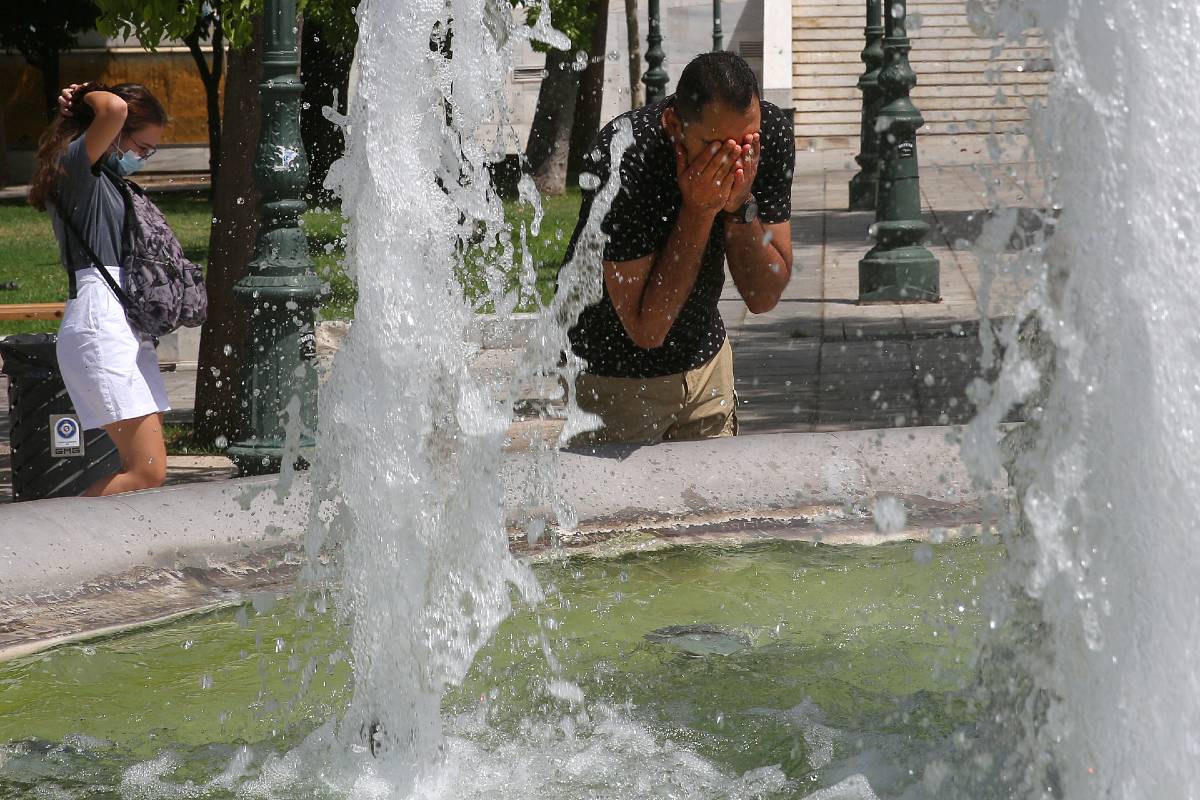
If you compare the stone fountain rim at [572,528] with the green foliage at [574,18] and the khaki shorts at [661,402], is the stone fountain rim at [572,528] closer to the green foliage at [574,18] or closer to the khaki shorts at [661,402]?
the khaki shorts at [661,402]

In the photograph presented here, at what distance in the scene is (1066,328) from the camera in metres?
2.89

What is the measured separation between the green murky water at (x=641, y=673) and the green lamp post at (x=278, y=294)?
2.59 m

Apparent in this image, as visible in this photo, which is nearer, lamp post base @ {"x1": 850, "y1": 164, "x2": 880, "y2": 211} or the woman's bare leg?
the woman's bare leg

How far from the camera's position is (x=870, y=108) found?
15.7 m

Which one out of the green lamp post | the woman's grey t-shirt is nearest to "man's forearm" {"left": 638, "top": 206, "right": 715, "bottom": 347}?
the woman's grey t-shirt

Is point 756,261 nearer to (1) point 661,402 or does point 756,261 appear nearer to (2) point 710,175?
(2) point 710,175

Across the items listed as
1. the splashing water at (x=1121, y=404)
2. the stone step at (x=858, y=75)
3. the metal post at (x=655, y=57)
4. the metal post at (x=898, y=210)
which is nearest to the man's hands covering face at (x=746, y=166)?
the splashing water at (x=1121, y=404)

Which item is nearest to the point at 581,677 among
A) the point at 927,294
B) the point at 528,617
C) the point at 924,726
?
the point at 528,617

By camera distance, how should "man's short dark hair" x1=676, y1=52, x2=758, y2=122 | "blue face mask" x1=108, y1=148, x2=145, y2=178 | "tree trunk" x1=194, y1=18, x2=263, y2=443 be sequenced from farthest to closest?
"tree trunk" x1=194, y1=18, x2=263, y2=443, "blue face mask" x1=108, y1=148, x2=145, y2=178, "man's short dark hair" x1=676, y1=52, x2=758, y2=122

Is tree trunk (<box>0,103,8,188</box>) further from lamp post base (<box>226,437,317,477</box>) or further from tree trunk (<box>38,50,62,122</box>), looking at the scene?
lamp post base (<box>226,437,317,477</box>)

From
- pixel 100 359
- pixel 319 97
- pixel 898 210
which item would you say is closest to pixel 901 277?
pixel 898 210

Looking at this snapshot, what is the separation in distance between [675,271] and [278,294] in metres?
3.03

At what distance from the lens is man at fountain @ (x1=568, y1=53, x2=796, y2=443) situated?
405 cm

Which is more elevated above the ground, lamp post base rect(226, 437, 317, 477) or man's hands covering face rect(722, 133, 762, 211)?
man's hands covering face rect(722, 133, 762, 211)
